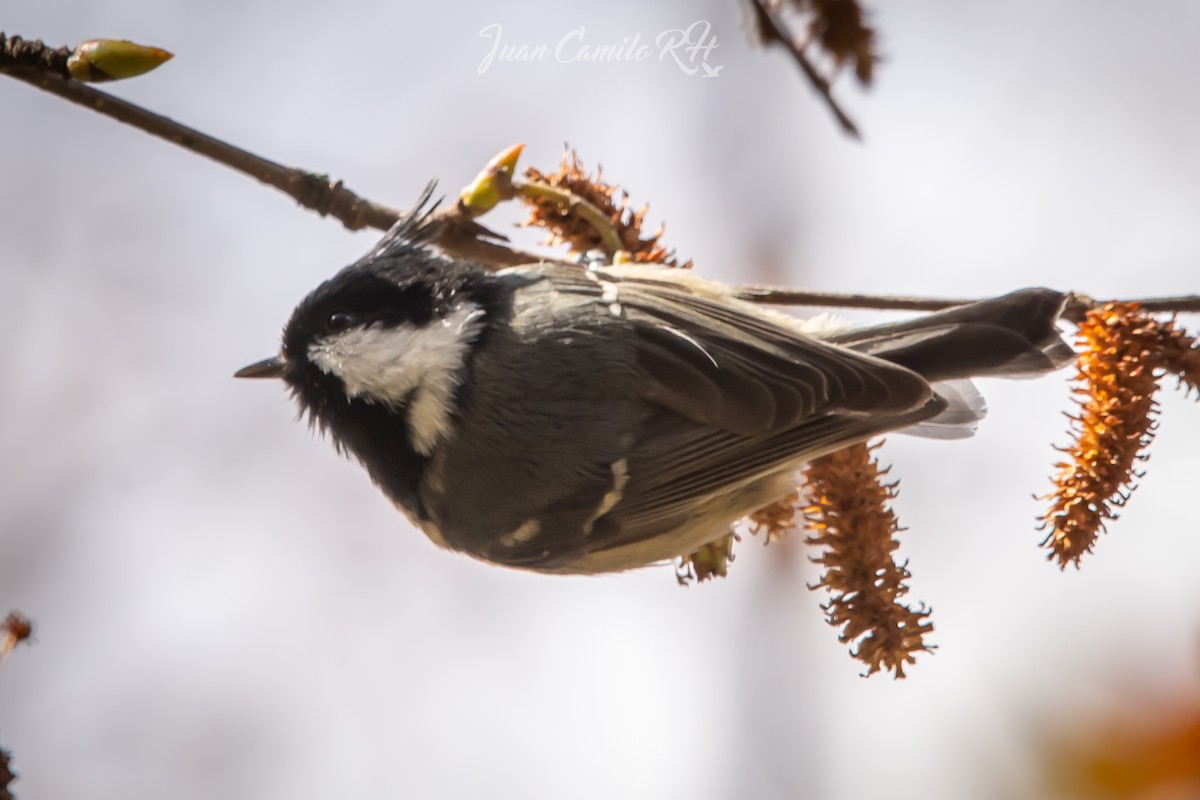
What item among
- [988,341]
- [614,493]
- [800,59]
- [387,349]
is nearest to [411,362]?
[387,349]

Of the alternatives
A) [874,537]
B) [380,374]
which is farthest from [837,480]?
[380,374]

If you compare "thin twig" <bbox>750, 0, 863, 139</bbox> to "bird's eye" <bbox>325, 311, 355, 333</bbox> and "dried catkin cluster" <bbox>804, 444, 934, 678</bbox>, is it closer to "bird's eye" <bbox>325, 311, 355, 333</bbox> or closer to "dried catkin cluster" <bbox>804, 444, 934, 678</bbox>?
"dried catkin cluster" <bbox>804, 444, 934, 678</bbox>

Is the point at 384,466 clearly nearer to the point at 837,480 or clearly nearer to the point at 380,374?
the point at 380,374

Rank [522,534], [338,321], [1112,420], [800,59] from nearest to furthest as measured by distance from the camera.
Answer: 1. [800,59]
2. [1112,420]
3. [338,321]
4. [522,534]

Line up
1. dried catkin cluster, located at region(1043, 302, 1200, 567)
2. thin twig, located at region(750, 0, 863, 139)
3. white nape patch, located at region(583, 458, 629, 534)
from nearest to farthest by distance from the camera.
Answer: thin twig, located at region(750, 0, 863, 139) → dried catkin cluster, located at region(1043, 302, 1200, 567) → white nape patch, located at region(583, 458, 629, 534)

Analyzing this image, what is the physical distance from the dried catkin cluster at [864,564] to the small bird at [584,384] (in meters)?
0.08

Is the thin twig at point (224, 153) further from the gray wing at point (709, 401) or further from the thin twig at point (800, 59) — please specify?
the thin twig at point (800, 59)

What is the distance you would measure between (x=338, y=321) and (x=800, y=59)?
3.37ft

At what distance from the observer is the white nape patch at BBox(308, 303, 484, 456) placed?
5.41ft

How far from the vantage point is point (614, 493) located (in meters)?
1.73

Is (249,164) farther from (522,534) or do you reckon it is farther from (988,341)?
(988,341)

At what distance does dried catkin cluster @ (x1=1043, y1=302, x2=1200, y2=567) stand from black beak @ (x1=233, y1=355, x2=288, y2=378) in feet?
3.72

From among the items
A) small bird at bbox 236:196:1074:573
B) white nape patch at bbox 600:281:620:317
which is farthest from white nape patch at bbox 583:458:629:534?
white nape patch at bbox 600:281:620:317

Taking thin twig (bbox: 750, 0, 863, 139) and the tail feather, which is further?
the tail feather
